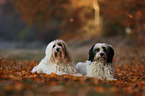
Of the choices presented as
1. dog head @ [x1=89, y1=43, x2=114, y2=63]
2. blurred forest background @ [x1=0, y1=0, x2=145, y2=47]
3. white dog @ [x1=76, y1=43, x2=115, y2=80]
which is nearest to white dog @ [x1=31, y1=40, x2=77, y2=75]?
white dog @ [x1=76, y1=43, x2=115, y2=80]

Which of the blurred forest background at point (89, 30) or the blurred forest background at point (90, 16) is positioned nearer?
the blurred forest background at point (89, 30)

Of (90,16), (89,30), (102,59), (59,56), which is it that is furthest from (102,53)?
(89,30)

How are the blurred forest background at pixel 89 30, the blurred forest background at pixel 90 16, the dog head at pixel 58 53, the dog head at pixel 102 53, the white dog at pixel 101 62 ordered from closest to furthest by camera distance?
the dog head at pixel 102 53 < the white dog at pixel 101 62 < the dog head at pixel 58 53 < the blurred forest background at pixel 89 30 < the blurred forest background at pixel 90 16

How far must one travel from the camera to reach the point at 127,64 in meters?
11.4

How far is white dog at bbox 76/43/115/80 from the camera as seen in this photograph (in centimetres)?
618

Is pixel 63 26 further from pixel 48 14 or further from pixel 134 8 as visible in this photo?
pixel 134 8

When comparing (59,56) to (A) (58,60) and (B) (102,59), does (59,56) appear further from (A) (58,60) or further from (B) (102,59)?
(B) (102,59)

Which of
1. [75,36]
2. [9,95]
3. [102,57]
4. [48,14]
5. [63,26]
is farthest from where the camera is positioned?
[63,26]

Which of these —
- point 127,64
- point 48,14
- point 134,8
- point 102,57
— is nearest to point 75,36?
point 48,14

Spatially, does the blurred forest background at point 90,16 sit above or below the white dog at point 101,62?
above

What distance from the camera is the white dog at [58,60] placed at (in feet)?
20.8

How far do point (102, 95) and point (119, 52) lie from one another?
10.3m

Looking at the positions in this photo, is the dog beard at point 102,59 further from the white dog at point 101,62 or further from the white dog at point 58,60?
the white dog at point 58,60

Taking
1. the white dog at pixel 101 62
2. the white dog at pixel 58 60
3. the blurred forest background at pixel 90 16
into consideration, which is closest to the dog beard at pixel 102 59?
the white dog at pixel 101 62
